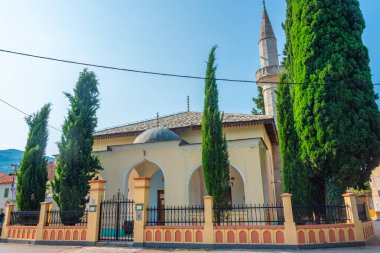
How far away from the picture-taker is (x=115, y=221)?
10500 millimetres

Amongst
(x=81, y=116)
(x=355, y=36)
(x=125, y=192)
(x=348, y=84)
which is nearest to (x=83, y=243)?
(x=125, y=192)

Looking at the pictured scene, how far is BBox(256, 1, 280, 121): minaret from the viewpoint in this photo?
2317cm

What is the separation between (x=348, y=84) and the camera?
11109 millimetres

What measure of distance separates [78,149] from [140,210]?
480cm

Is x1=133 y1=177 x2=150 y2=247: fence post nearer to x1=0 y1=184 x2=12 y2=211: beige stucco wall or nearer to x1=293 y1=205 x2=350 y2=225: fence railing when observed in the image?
x1=293 y1=205 x2=350 y2=225: fence railing

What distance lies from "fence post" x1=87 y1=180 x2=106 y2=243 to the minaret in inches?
625

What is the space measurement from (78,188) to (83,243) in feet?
9.35

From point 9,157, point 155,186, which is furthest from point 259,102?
point 9,157

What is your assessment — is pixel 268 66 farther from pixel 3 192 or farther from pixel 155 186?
pixel 3 192

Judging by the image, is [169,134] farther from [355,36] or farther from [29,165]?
[355,36]

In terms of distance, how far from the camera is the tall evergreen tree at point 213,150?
11.2 m

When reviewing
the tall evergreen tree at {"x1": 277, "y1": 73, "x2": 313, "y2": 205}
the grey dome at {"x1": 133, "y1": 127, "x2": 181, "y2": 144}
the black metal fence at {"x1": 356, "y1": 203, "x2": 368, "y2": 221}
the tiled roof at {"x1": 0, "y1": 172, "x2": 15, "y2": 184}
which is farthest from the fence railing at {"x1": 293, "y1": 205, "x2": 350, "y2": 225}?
the tiled roof at {"x1": 0, "y1": 172, "x2": 15, "y2": 184}

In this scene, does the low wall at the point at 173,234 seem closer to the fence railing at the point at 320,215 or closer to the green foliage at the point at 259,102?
the fence railing at the point at 320,215

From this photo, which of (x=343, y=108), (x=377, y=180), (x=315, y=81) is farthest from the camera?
(x=377, y=180)
